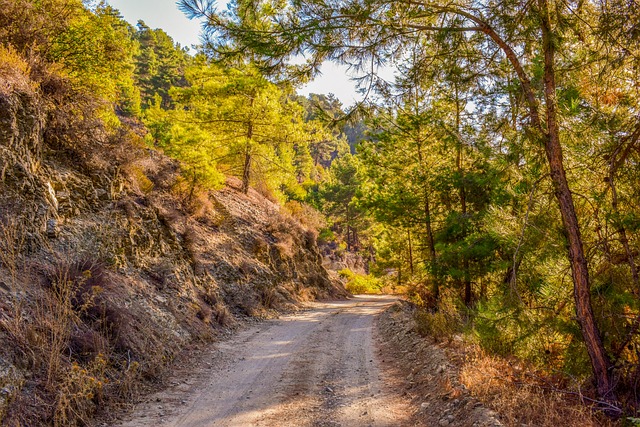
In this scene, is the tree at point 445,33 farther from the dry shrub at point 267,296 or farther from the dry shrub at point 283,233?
the dry shrub at point 283,233

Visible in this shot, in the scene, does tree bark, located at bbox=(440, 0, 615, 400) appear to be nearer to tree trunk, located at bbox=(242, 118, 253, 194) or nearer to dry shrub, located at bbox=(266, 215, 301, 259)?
dry shrub, located at bbox=(266, 215, 301, 259)

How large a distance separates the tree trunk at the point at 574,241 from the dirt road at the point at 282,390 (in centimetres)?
252

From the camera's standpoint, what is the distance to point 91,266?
6590 millimetres

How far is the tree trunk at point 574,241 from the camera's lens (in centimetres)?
463

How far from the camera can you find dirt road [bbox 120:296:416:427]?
16.3 feet

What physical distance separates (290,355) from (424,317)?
12.4ft

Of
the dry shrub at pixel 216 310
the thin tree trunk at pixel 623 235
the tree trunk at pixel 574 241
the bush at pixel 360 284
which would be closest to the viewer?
the thin tree trunk at pixel 623 235

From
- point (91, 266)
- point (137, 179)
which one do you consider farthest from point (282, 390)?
point (137, 179)

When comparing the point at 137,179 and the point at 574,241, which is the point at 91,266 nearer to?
the point at 137,179

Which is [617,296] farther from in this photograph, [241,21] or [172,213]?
[172,213]

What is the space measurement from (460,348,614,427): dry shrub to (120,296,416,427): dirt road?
3.78 feet

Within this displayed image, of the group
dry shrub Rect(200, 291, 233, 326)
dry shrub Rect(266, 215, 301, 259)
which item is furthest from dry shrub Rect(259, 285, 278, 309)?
dry shrub Rect(266, 215, 301, 259)

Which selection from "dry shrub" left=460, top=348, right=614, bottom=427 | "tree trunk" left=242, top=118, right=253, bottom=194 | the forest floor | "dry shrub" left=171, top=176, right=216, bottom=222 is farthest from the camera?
"tree trunk" left=242, top=118, right=253, bottom=194

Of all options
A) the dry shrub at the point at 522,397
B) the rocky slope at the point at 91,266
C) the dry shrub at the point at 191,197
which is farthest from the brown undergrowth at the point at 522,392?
the dry shrub at the point at 191,197
